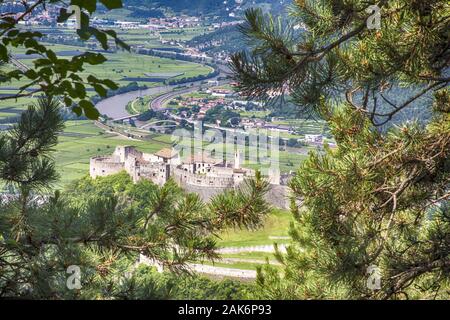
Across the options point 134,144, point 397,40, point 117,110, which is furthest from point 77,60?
point 117,110

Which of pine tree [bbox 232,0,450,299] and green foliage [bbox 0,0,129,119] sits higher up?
green foliage [bbox 0,0,129,119]

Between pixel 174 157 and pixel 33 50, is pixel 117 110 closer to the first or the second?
pixel 174 157

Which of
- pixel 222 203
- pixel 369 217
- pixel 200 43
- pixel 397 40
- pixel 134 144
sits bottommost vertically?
pixel 134 144

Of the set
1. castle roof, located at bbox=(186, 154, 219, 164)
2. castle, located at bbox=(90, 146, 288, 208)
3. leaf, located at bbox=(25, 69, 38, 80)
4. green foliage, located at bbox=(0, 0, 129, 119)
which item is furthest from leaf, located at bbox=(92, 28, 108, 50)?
castle roof, located at bbox=(186, 154, 219, 164)

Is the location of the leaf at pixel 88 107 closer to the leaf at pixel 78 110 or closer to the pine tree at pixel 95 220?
the leaf at pixel 78 110

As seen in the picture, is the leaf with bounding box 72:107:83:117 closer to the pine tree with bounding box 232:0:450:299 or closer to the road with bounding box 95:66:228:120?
the pine tree with bounding box 232:0:450:299
